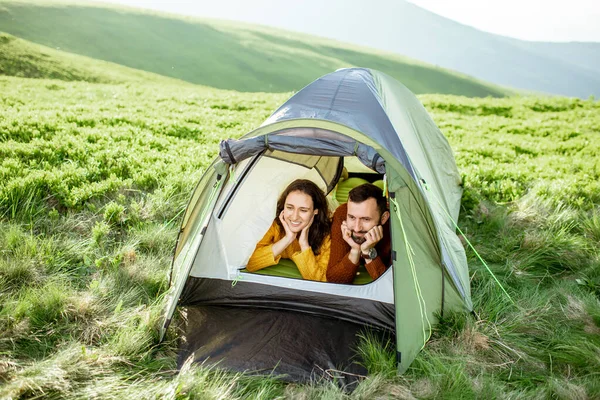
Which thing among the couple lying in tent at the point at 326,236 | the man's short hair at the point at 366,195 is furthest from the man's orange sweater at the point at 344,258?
the man's short hair at the point at 366,195

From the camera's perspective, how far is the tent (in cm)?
316

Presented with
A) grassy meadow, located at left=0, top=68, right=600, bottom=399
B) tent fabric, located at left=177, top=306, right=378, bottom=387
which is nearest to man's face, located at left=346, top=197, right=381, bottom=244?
tent fabric, located at left=177, top=306, right=378, bottom=387

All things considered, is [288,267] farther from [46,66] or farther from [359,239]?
[46,66]

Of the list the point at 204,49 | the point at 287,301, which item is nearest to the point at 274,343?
the point at 287,301

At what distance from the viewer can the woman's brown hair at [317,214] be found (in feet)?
13.4

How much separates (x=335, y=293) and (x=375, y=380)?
0.89 metres

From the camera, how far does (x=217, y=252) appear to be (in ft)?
12.9

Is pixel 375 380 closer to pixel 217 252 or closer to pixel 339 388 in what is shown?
pixel 339 388

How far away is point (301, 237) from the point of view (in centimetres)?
398

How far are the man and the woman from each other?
0.55 ft

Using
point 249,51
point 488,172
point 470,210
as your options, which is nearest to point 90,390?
point 470,210

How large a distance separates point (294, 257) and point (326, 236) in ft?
1.28

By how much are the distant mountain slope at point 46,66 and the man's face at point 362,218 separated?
1559 cm

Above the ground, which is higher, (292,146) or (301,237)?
(292,146)
